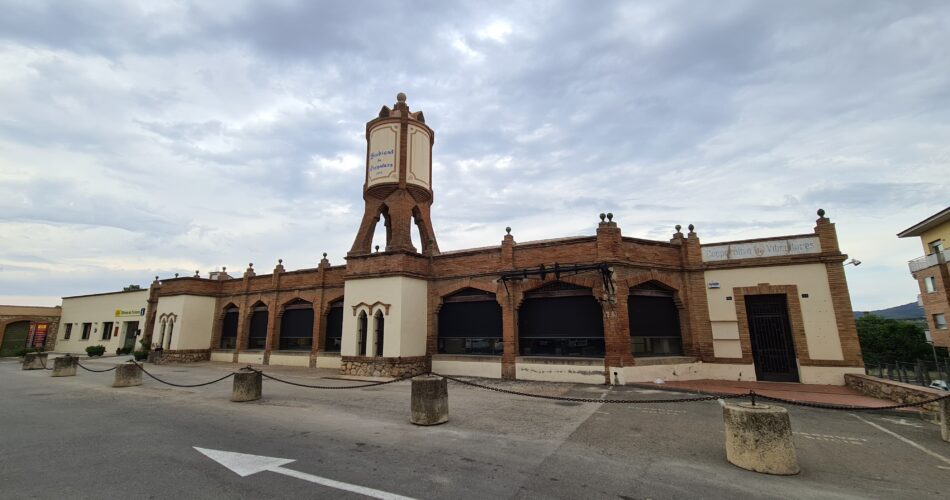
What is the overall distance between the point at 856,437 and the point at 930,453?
1.05 meters

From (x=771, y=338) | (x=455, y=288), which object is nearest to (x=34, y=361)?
(x=455, y=288)

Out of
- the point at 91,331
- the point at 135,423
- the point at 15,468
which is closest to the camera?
the point at 15,468

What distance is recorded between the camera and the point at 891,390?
1020 cm

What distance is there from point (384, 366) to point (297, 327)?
9.24m

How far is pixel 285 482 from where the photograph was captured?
5180mm

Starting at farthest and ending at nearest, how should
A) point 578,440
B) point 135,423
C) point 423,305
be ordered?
point 423,305 → point 135,423 → point 578,440

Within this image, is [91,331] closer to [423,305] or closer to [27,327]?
[27,327]

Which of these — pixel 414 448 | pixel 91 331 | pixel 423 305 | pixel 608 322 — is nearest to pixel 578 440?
pixel 414 448

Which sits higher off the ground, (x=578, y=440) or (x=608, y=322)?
(x=608, y=322)

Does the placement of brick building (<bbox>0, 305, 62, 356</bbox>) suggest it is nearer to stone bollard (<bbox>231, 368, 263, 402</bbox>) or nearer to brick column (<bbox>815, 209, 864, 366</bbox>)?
stone bollard (<bbox>231, 368, 263, 402</bbox>)

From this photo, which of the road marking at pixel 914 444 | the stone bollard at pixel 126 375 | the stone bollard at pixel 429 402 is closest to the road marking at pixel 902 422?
the road marking at pixel 914 444

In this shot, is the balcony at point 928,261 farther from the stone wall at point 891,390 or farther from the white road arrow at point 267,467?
the white road arrow at point 267,467

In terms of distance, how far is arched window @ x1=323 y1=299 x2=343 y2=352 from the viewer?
2136cm

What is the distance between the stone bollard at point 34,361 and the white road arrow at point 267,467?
24280 mm
